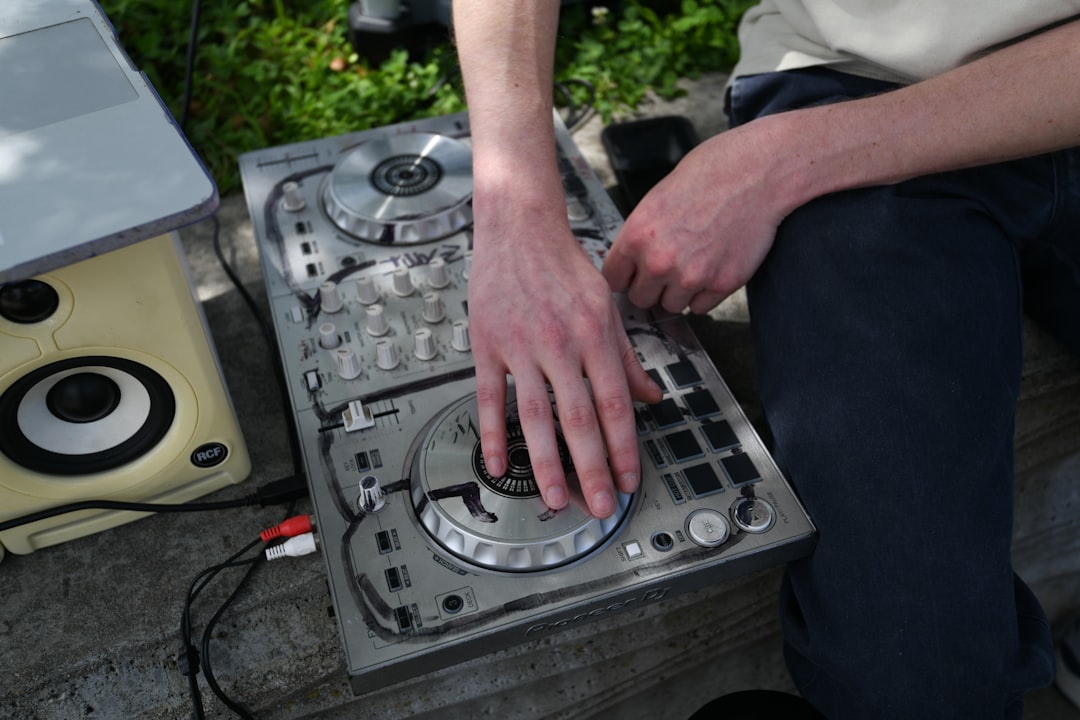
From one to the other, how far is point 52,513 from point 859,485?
31.5 inches

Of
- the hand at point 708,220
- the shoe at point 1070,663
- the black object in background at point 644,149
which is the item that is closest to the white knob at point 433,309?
the hand at point 708,220

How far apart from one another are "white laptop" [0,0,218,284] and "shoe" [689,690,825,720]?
0.69 metres

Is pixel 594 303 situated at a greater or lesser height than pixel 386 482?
greater

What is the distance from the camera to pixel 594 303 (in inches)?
34.6

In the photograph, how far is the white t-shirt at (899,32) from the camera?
0.91 meters

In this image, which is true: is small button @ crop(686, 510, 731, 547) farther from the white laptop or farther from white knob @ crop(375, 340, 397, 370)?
the white laptop

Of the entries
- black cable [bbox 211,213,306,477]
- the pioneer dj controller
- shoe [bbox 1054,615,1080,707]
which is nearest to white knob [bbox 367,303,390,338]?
the pioneer dj controller

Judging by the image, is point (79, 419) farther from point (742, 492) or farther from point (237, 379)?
point (742, 492)

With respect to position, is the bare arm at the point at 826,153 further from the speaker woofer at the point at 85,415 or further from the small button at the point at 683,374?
the speaker woofer at the point at 85,415

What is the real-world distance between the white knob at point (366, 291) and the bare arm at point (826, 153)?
10.6 inches

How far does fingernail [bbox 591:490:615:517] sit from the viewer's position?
0.81 m

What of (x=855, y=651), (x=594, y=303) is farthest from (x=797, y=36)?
(x=855, y=651)

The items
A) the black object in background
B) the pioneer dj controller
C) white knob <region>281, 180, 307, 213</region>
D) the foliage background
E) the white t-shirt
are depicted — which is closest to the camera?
the pioneer dj controller

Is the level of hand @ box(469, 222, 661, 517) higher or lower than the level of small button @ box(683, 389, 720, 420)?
higher
